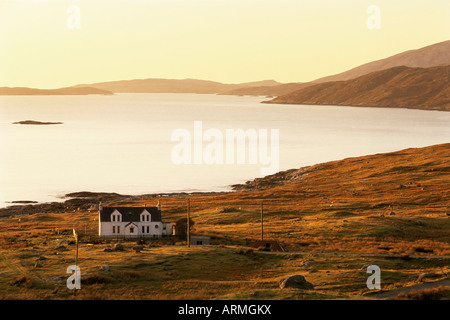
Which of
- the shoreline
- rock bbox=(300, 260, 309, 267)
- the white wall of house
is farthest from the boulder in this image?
the shoreline

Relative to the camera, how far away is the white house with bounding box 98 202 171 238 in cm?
6962

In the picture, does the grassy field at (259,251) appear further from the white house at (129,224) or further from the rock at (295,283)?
the white house at (129,224)

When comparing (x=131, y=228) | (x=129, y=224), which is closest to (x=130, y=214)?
(x=129, y=224)

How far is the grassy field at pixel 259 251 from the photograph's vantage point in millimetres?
40219

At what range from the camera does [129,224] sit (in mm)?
69875

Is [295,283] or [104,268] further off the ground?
[295,283]

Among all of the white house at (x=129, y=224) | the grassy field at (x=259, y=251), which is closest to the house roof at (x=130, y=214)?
the white house at (x=129, y=224)

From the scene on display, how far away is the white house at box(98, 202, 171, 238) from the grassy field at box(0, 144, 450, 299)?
2.87 m

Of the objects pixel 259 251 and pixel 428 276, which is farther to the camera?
pixel 259 251

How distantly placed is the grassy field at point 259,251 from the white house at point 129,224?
2.87m

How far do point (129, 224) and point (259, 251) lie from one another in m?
19.2

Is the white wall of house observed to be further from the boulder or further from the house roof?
the boulder

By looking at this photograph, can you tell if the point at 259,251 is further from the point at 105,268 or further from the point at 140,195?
the point at 140,195

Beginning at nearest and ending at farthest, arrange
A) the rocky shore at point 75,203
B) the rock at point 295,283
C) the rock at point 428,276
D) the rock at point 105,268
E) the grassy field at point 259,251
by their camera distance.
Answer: the rock at point 295,283 → the grassy field at point 259,251 → the rock at point 428,276 → the rock at point 105,268 → the rocky shore at point 75,203
